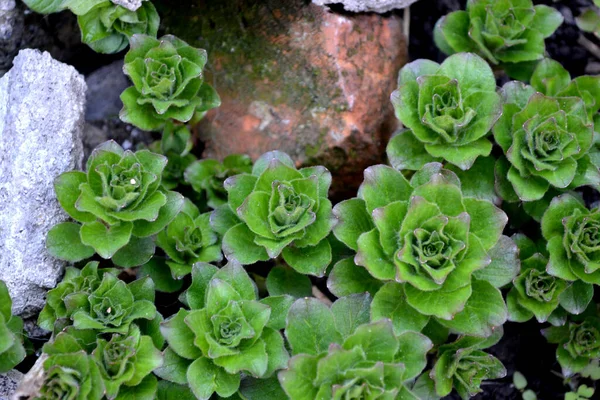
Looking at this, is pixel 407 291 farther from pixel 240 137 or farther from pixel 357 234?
pixel 240 137

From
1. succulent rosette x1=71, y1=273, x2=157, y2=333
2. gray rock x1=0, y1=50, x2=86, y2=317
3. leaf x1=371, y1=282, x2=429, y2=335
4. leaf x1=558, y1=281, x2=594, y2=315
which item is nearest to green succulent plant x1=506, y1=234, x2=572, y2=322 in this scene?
leaf x1=558, y1=281, x2=594, y2=315

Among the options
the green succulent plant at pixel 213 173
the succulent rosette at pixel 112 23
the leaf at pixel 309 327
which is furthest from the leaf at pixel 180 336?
the succulent rosette at pixel 112 23

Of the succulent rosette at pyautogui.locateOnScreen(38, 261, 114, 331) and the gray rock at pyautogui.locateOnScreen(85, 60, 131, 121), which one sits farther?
the gray rock at pyautogui.locateOnScreen(85, 60, 131, 121)

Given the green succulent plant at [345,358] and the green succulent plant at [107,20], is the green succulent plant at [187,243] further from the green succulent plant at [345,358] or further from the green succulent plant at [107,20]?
the green succulent plant at [107,20]

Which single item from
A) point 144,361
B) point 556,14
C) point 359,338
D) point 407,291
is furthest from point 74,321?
point 556,14

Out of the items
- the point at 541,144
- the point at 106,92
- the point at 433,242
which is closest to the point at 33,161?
the point at 106,92

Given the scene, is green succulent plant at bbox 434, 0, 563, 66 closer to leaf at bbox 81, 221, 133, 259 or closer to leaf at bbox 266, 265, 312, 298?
leaf at bbox 266, 265, 312, 298
